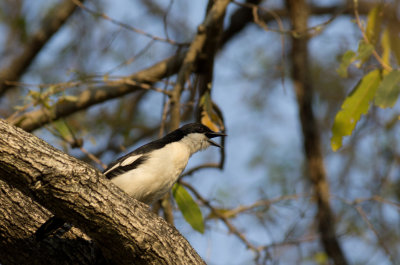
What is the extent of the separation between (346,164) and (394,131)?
1049mm

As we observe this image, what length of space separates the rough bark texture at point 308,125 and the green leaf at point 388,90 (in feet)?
7.25

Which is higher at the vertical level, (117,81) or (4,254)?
(117,81)

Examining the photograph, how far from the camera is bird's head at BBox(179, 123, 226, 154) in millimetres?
4387

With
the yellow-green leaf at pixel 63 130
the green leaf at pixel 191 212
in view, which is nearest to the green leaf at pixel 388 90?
the green leaf at pixel 191 212

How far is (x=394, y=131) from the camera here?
675 cm

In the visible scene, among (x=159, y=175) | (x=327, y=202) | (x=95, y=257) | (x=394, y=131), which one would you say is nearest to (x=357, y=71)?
(x=394, y=131)

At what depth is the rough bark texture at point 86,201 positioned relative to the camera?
2480 millimetres

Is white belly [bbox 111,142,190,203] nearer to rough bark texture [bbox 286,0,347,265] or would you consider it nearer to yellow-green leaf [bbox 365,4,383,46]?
yellow-green leaf [bbox 365,4,383,46]

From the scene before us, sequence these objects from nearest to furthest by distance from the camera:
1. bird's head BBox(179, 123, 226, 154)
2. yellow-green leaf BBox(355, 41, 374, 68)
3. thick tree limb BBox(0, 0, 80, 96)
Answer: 1. yellow-green leaf BBox(355, 41, 374, 68)
2. bird's head BBox(179, 123, 226, 154)
3. thick tree limb BBox(0, 0, 80, 96)

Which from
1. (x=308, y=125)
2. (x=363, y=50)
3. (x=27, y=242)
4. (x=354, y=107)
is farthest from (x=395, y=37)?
(x=27, y=242)

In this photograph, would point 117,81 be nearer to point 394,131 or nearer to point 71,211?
point 71,211

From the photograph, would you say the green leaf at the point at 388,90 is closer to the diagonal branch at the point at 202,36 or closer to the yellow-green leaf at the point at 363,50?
Result: the yellow-green leaf at the point at 363,50

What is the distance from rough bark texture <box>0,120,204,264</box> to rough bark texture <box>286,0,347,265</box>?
10.2ft

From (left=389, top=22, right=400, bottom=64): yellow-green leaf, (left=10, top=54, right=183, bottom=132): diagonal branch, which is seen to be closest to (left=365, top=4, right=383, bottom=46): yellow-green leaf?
(left=389, top=22, right=400, bottom=64): yellow-green leaf
